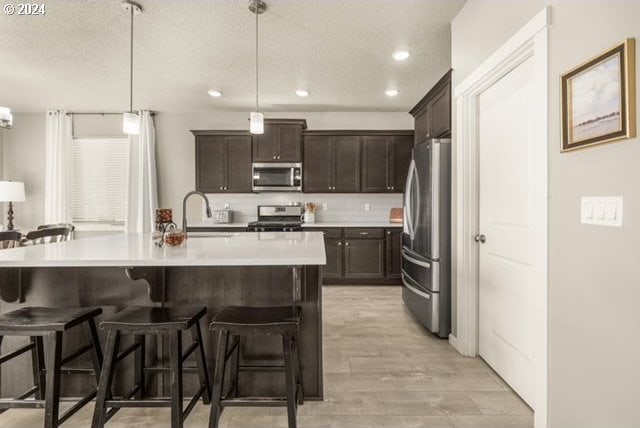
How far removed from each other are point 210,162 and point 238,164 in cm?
42

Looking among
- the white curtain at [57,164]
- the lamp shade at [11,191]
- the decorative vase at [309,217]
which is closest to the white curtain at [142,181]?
the white curtain at [57,164]

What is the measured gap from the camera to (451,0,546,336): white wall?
1882mm

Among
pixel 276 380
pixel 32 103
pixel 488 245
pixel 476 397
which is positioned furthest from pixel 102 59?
pixel 476 397

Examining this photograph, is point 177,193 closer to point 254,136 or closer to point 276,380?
point 254,136

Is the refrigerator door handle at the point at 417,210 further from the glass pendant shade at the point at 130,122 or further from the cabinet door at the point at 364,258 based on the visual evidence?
the glass pendant shade at the point at 130,122

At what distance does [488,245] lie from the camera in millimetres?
2455

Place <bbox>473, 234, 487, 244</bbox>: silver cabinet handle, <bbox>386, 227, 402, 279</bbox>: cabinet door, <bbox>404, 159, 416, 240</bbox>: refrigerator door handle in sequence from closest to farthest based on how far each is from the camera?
<bbox>473, 234, 487, 244</bbox>: silver cabinet handle, <bbox>404, 159, 416, 240</bbox>: refrigerator door handle, <bbox>386, 227, 402, 279</bbox>: cabinet door

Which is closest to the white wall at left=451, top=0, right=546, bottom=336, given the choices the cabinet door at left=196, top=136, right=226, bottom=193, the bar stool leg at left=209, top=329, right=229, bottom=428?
the bar stool leg at left=209, top=329, right=229, bottom=428

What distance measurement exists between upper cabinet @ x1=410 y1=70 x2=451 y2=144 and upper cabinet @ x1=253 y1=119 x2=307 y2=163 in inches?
77.2

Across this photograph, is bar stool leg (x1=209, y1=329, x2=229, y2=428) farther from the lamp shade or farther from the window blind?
the lamp shade

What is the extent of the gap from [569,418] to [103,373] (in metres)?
2.09

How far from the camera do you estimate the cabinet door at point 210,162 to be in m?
5.19

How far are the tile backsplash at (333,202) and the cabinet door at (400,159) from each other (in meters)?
0.31

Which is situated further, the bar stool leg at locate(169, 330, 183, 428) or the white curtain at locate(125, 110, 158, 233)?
the white curtain at locate(125, 110, 158, 233)
